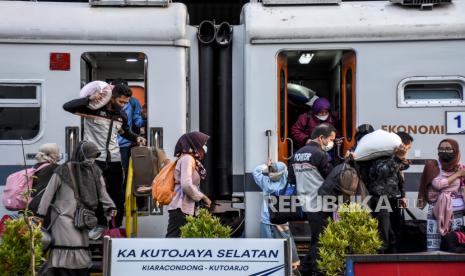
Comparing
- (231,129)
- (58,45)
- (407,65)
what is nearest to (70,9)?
(58,45)

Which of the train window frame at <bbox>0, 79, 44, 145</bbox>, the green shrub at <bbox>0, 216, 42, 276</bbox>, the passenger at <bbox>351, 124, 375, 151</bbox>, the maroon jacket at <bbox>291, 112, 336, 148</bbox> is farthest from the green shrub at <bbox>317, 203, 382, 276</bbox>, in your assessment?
the train window frame at <bbox>0, 79, 44, 145</bbox>

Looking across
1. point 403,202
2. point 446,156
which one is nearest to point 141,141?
point 403,202

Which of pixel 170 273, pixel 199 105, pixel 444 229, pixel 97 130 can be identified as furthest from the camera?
pixel 199 105

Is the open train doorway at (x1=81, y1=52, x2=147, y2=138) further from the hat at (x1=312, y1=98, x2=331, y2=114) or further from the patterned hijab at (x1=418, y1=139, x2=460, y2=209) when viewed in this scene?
the patterned hijab at (x1=418, y1=139, x2=460, y2=209)

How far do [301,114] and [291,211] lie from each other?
6.40 ft

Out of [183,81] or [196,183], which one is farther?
[183,81]

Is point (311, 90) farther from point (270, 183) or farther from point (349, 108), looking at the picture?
point (270, 183)

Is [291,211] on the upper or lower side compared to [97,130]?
lower

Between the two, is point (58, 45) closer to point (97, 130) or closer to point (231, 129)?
point (97, 130)

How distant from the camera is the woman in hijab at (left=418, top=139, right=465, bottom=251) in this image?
8.55 m

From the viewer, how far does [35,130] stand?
9516 mm

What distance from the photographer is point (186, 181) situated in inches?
327

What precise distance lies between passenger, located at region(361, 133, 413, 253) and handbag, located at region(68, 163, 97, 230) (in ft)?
8.64

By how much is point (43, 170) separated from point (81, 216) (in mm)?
868
